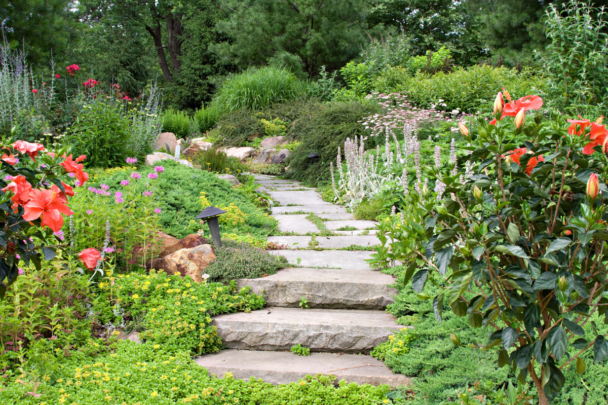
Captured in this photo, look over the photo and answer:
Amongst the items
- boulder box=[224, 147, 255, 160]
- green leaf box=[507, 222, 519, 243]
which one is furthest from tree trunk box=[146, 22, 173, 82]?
green leaf box=[507, 222, 519, 243]

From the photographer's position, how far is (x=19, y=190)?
1.30m

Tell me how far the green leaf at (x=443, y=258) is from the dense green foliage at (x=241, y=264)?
2189 millimetres

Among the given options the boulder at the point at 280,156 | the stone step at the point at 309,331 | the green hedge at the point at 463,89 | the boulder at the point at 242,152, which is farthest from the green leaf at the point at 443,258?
the boulder at the point at 242,152

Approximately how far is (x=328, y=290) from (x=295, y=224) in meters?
1.87

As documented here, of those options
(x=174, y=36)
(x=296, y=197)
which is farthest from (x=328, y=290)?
(x=174, y=36)

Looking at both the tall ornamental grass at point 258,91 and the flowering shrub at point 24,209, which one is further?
the tall ornamental grass at point 258,91

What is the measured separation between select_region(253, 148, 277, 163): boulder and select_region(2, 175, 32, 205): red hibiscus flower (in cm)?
819

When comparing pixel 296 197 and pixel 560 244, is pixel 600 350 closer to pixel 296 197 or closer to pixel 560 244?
pixel 560 244

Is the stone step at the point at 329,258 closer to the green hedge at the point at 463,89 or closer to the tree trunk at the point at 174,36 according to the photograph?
the green hedge at the point at 463,89

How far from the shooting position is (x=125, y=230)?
10.7ft

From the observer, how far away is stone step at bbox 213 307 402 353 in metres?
2.74

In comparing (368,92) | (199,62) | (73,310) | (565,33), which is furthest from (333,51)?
(73,310)

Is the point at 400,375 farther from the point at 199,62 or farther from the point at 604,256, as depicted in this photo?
the point at 199,62

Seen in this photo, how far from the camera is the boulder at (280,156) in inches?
359
